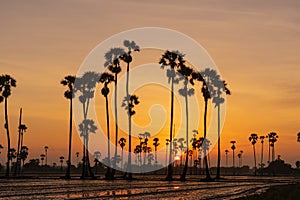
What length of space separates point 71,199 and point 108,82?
207ft

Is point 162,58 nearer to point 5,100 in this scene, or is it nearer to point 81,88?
point 81,88

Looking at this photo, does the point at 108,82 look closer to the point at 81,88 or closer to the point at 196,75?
the point at 81,88

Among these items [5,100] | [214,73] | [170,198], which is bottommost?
[170,198]

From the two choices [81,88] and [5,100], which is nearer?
[5,100]

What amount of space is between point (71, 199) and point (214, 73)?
73330 millimetres

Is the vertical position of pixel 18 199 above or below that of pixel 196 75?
below

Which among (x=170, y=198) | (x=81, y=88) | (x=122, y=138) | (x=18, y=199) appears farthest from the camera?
(x=122, y=138)

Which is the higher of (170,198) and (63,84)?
(63,84)

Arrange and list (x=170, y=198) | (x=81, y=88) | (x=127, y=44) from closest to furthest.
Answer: (x=170, y=198)
(x=127, y=44)
(x=81, y=88)

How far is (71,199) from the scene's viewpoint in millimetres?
39188

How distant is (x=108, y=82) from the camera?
332 ft

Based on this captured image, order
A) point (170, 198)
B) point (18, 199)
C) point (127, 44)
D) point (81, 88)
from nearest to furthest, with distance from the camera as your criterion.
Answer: point (18, 199) → point (170, 198) → point (127, 44) → point (81, 88)

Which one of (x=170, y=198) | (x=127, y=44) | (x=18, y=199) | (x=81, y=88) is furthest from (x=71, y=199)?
(x=81, y=88)

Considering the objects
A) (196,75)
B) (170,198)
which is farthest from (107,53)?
(170,198)
